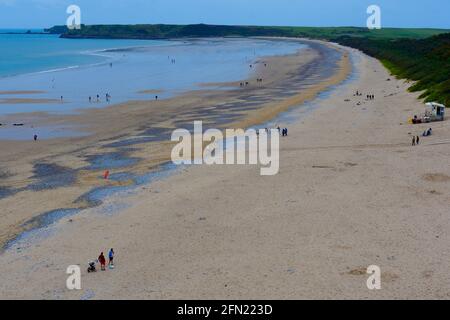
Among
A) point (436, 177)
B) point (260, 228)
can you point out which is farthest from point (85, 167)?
point (436, 177)

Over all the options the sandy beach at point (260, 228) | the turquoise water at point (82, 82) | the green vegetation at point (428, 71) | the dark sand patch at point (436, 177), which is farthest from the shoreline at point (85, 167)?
the green vegetation at point (428, 71)

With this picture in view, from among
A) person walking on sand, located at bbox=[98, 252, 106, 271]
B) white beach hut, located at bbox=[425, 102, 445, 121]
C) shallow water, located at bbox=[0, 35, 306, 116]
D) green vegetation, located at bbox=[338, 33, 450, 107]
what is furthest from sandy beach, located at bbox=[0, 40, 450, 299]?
shallow water, located at bbox=[0, 35, 306, 116]

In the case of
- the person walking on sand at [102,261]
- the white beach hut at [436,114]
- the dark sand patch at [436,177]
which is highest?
the white beach hut at [436,114]

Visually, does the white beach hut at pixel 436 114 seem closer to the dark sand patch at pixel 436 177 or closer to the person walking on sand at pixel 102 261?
the dark sand patch at pixel 436 177

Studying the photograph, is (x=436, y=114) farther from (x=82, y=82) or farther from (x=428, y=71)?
(x=82, y=82)

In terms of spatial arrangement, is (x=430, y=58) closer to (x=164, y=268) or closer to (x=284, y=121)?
(x=284, y=121)

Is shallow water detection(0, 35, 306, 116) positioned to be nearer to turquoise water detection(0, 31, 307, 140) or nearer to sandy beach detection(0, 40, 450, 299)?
turquoise water detection(0, 31, 307, 140)

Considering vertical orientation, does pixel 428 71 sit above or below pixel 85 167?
above
